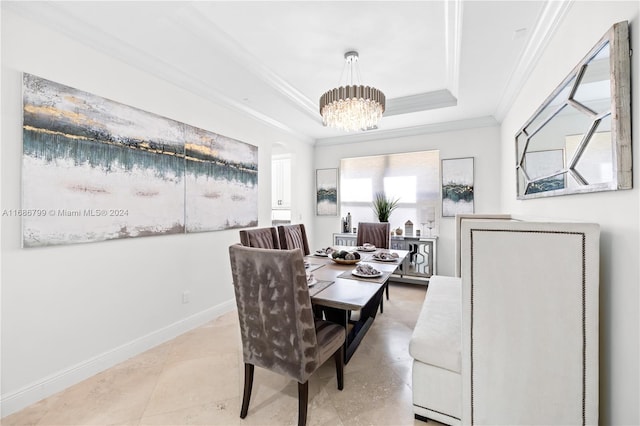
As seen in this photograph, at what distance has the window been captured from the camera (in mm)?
4457

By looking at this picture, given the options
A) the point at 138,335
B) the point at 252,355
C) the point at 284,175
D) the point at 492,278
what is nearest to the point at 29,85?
the point at 138,335

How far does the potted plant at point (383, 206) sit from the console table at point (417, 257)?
1.27ft

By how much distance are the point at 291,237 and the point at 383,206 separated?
190 centimetres

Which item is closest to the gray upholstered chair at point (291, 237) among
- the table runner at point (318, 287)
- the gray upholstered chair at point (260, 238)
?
the gray upholstered chair at point (260, 238)

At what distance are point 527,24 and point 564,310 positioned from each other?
6.43ft

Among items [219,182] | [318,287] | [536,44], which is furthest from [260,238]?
[536,44]

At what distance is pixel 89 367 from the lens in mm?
2080

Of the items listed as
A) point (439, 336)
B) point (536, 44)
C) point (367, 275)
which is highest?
point (536, 44)

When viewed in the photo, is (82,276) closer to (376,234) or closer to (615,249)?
(376,234)

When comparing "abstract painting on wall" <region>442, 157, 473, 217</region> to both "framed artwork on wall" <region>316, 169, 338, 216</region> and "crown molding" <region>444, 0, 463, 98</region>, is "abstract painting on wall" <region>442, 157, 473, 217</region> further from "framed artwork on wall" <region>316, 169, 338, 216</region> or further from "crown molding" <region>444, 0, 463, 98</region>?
"framed artwork on wall" <region>316, 169, 338, 216</region>

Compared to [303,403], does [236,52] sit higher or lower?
higher

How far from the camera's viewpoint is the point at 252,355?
1.65 m

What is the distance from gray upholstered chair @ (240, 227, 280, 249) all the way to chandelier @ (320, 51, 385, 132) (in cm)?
131

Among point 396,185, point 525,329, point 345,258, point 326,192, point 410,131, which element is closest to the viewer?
point 525,329
